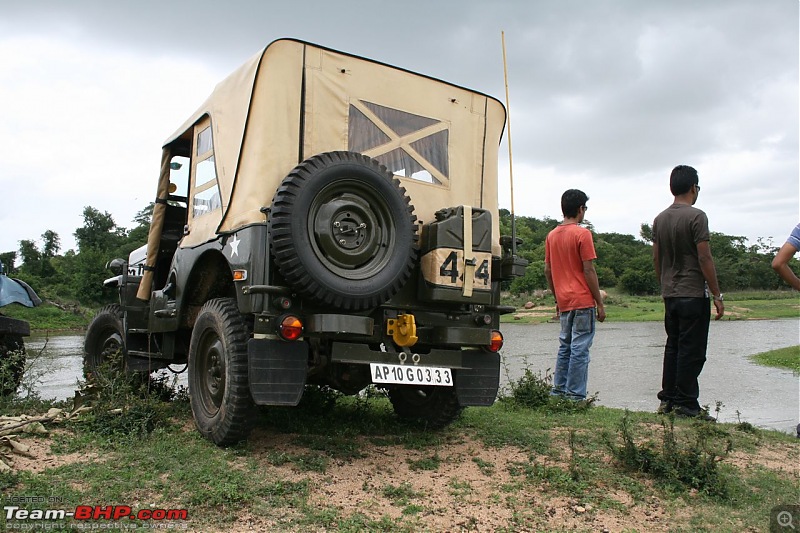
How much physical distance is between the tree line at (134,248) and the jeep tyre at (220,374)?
26001mm

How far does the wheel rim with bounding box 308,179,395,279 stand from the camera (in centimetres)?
437

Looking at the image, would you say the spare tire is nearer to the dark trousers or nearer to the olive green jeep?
the olive green jeep

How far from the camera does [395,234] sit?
4.58m

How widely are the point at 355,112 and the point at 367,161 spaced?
25.5 inches

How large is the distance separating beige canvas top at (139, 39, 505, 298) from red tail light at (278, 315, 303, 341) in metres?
0.71

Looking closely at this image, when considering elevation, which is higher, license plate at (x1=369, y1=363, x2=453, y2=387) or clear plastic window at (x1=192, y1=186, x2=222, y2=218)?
clear plastic window at (x1=192, y1=186, x2=222, y2=218)

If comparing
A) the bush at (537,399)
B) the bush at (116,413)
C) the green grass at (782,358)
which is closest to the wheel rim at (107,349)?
the bush at (116,413)

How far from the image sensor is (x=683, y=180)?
6.36 meters

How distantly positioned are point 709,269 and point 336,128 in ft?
11.2

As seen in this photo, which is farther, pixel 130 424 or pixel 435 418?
pixel 435 418

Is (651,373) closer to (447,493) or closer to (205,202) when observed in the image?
(447,493)

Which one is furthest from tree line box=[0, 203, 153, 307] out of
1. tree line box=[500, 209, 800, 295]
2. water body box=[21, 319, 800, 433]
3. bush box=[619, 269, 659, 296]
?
bush box=[619, 269, 659, 296]

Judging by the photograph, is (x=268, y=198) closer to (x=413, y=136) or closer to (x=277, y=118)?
(x=277, y=118)

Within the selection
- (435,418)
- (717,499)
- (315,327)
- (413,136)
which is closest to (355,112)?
(413,136)
